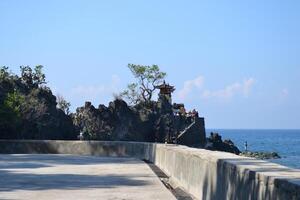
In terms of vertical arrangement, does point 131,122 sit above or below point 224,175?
above

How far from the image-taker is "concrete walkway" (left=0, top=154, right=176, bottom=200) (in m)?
12.3

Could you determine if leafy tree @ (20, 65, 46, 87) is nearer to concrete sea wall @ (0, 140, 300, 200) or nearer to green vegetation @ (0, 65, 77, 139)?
green vegetation @ (0, 65, 77, 139)

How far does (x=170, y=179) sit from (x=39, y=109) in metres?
46.5

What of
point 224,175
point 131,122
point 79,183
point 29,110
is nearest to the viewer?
point 224,175

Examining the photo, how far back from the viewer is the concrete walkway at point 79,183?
1227cm

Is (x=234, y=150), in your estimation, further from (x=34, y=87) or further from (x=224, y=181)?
(x=224, y=181)

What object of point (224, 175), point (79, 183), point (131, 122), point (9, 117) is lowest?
point (79, 183)

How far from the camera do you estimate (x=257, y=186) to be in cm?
708

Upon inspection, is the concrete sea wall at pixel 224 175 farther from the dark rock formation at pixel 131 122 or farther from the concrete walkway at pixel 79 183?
the dark rock formation at pixel 131 122

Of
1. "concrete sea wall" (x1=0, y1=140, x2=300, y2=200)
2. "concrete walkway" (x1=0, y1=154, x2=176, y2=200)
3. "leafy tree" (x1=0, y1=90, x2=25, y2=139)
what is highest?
"leafy tree" (x1=0, y1=90, x2=25, y2=139)

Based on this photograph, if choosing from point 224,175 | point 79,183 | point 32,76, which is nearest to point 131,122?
point 32,76

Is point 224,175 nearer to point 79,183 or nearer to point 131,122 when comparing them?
point 79,183

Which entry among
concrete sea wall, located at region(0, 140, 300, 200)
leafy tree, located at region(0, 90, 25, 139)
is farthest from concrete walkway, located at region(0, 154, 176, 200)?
leafy tree, located at region(0, 90, 25, 139)

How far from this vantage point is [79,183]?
48.8 ft
